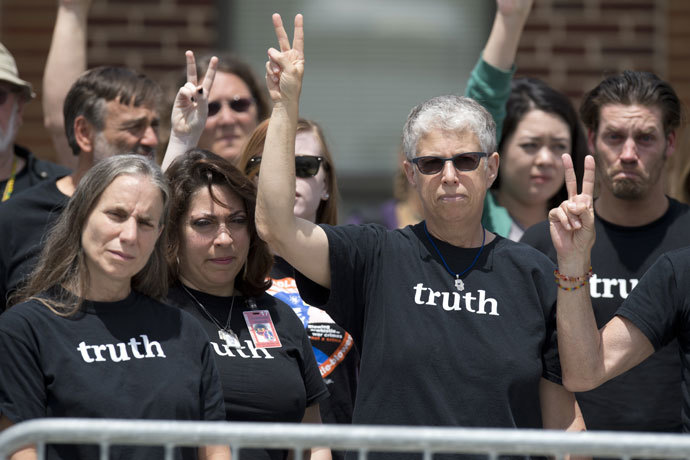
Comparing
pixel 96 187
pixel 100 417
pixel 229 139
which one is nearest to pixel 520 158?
pixel 229 139

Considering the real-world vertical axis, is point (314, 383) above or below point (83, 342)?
below

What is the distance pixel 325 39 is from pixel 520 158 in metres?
3.19

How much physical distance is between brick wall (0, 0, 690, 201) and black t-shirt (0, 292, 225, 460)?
14.4 feet

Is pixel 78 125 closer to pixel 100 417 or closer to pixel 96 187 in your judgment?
pixel 96 187

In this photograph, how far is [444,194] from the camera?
10.2 ft

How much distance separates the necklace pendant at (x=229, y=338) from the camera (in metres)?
3.42

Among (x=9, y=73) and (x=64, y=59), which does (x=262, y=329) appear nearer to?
(x=9, y=73)

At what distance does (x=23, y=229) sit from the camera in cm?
379

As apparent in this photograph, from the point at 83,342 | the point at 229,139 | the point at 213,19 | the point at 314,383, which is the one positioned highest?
the point at 213,19

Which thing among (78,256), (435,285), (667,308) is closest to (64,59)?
(78,256)

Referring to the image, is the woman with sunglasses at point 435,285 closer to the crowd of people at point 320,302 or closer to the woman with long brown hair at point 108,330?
the crowd of people at point 320,302

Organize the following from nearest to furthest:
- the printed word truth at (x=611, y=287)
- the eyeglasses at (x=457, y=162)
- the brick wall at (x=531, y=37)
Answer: the eyeglasses at (x=457, y=162) < the printed word truth at (x=611, y=287) < the brick wall at (x=531, y=37)

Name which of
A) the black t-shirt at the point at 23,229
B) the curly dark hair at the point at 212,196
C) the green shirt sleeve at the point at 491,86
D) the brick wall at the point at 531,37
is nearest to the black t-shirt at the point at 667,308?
the curly dark hair at the point at 212,196

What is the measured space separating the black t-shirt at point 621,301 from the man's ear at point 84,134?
177 centimetres
